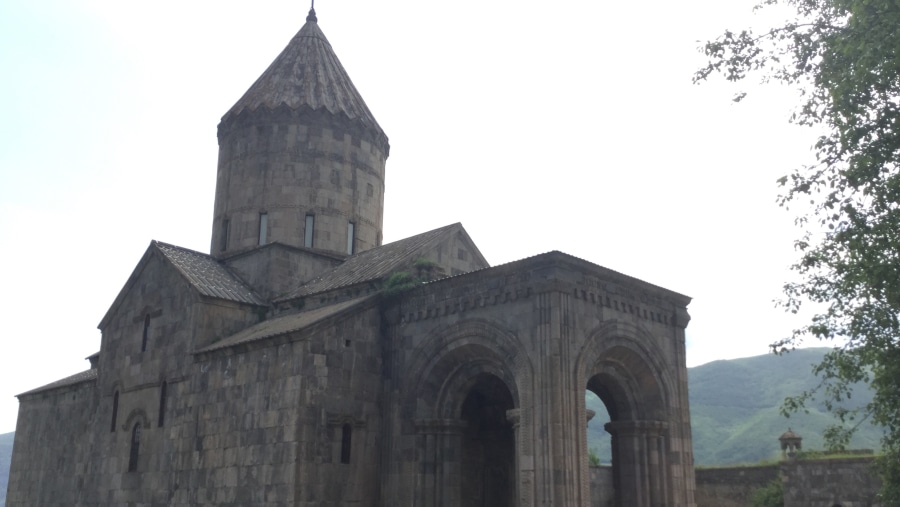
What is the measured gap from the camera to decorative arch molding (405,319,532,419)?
13.7m

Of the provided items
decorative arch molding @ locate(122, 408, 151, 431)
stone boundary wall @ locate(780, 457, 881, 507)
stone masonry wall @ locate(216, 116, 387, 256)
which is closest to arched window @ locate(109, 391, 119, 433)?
decorative arch molding @ locate(122, 408, 151, 431)

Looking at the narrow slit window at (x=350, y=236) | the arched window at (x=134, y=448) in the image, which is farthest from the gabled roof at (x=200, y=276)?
the arched window at (x=134, y=448)

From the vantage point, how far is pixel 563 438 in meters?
12.2

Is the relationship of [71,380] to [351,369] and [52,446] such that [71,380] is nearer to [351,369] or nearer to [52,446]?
[52,446]

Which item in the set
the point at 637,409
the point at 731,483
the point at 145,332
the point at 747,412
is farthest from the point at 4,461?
the point at 637,409

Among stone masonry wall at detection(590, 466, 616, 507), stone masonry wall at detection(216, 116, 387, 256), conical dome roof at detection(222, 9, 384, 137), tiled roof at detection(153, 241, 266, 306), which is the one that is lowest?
stone masonry wall at detection(590, 466, 616, 507)

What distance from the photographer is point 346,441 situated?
46.8 ft

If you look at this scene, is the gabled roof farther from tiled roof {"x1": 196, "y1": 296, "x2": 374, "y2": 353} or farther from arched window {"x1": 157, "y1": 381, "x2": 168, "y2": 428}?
arched window {"x1": 157, "y1": 381, "x2": 168, "y2": 428}

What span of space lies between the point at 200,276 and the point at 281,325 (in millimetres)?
3221

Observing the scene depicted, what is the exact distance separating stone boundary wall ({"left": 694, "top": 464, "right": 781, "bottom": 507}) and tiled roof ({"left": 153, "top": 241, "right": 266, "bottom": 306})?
14.5 m

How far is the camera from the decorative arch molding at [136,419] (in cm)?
1694

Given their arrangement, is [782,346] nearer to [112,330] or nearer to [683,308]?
[683,308]

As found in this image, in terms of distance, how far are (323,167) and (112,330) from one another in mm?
6439

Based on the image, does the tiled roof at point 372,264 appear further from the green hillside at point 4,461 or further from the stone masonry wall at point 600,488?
the green hillside at point 4,461
